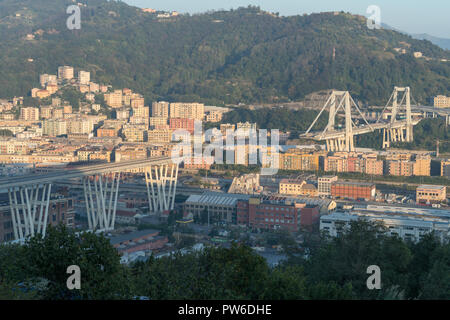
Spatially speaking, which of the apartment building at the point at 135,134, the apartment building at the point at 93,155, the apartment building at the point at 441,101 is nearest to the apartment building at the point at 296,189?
the apartment building at the point at 93,155

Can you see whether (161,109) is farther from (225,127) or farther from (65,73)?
(65,73)

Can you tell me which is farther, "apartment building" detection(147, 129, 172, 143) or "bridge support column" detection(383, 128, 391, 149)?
"apartment building" detection(147, 129, 172, 143)

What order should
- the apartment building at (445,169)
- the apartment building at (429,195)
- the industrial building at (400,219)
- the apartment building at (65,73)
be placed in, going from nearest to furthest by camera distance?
the industrial building at (400,219) → the apartment building at (429,195) → the apartment building at (445,169) → the apartment building at (65,73)

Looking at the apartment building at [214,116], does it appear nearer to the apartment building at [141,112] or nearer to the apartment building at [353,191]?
the apartment building at [141,112]

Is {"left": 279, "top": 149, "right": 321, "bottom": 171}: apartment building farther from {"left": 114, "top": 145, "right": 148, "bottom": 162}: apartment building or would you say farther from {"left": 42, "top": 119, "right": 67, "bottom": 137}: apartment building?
{"left": 42, "top": 119, "right": 67, "bottom": 137}: apartment building

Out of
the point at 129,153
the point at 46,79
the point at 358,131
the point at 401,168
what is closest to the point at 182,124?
the point at 129,153

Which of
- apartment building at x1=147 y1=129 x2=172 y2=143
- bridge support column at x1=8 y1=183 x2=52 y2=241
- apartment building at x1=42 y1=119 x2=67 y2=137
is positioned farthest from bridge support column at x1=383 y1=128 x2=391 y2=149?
bridge support column at x1=8 y1=183 x2=52 y2=241

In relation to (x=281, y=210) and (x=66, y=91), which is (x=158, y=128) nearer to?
(x=66, y=91)

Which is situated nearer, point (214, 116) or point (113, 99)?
point (214, 116)

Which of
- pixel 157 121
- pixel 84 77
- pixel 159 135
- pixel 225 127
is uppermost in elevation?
pixel 84 77

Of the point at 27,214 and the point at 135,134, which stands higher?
the point at 135,134
